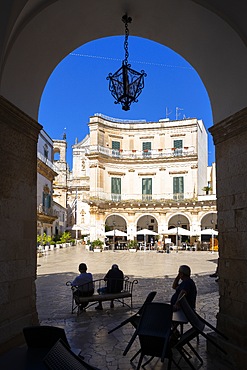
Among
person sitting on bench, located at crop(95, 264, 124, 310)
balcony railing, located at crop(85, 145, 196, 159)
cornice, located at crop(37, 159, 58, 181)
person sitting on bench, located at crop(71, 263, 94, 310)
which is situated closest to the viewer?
person sitting on bench, located at crop(71, 263, 94, 310)

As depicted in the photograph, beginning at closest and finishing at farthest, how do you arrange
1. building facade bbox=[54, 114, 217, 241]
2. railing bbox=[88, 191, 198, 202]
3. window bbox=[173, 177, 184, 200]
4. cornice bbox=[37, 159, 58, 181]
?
cornice bbox=[37, 159, 58, 181] < building facade bbox=[54, 114, 217, 241] < railing bbox=[88, 191, 198, 202] < window bbox=[173, 177, 184, 200]

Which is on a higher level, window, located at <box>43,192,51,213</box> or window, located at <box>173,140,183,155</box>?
window, located at <box>173,140,183,155</box>

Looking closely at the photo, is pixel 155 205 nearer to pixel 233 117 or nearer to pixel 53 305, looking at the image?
pixel 53 305

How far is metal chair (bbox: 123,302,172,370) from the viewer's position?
3.92m

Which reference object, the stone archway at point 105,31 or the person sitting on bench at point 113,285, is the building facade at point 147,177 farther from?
the stone archway at point 105,31

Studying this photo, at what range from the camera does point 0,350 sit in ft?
13.6

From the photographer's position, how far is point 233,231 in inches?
182

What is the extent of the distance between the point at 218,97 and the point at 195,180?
3041 cm

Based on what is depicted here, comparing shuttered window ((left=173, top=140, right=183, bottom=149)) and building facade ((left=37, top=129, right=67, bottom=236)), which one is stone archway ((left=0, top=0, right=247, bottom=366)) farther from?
shuttered window ((left=173, top=140, right=183, bottom=149))

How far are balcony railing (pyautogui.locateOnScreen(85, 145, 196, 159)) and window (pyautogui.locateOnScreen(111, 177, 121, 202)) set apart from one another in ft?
7.97

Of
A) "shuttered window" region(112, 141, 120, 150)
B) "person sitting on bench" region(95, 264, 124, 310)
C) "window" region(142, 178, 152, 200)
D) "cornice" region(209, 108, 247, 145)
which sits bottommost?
"person sitting on bench" region(95, 264, 124, 310)

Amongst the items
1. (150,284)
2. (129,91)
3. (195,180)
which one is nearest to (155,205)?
(195,180)

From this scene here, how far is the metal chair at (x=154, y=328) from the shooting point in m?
3.92

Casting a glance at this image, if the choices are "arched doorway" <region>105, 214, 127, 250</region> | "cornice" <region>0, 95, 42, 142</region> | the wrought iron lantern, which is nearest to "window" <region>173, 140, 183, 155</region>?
"arched doorway" <region>105, 214, 127, 250</region>
